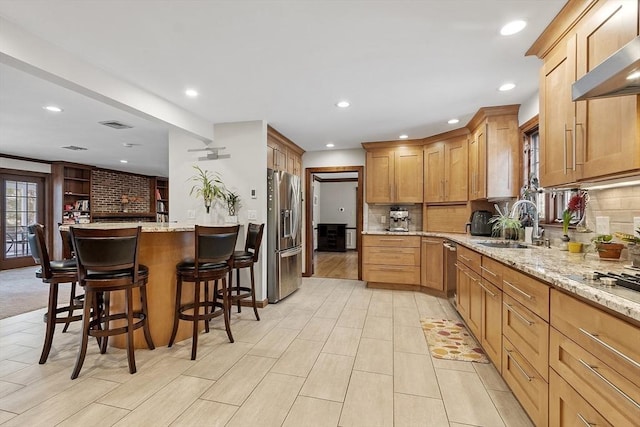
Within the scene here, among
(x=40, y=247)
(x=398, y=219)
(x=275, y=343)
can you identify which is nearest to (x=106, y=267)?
A: (x=40, y=247)

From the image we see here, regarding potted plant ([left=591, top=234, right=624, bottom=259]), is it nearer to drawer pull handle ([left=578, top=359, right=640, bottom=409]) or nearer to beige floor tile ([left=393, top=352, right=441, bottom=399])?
drawer pull handle ([left=578, top=359, right=640, bottom=409])

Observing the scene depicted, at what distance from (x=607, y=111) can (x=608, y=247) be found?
87 centimetres

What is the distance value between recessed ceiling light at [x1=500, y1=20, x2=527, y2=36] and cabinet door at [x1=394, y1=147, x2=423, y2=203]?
9.45 ft

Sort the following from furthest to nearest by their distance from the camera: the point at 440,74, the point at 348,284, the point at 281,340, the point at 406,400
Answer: the point at 348,284, the point at 281,340, the point at 440,74, the point at 406,400

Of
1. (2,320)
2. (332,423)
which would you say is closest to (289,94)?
(332,423)

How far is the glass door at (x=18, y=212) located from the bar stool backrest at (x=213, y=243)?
6.71 metres

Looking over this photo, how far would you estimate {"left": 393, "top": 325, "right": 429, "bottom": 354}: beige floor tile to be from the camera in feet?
8.63

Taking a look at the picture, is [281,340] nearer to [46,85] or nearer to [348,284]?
[348,284]

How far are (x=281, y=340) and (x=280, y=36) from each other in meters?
2.54

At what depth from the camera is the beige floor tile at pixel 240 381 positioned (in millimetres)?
1940

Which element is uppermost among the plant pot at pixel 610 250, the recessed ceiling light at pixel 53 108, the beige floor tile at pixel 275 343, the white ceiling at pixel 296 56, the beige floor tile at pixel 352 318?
the white ceiling at pixel 296 56

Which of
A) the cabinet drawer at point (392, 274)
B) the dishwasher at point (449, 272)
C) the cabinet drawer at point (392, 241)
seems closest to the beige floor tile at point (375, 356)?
the dishwasher at point (449, 272)

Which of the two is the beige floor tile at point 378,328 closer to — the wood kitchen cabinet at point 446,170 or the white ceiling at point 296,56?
the wood kitchen cabinet at point 446,170

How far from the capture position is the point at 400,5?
5.80 ft
